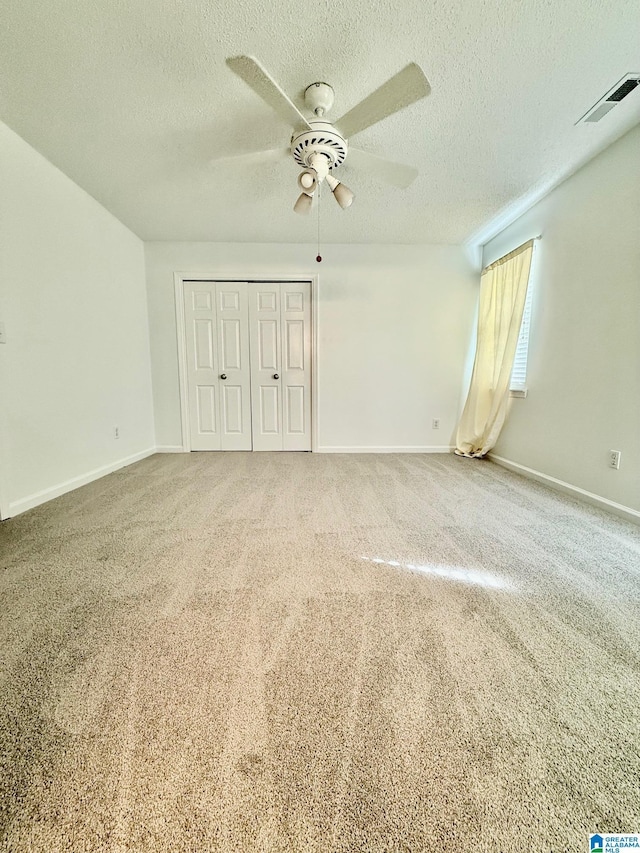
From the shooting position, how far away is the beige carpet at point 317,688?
1.86 feet

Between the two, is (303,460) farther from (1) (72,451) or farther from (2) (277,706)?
(2) (277,706)

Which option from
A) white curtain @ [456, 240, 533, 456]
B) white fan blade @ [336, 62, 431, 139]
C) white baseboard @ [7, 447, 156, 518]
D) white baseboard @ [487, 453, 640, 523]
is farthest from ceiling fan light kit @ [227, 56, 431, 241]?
white baseboard @ [7, 447, 156, 518]

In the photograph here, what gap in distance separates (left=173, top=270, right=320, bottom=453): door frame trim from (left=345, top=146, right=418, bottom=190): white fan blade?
5.61 feet

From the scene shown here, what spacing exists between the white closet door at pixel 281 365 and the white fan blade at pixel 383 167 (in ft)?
5.84

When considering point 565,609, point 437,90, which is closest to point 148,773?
point 565,609

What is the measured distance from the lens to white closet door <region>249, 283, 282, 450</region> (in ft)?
11.5

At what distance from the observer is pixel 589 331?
7.06ft

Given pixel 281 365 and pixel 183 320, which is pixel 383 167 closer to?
pixel 281 365

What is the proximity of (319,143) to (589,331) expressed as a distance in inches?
85.2

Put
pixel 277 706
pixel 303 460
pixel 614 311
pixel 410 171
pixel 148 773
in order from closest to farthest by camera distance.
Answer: pixel 148 773
pixel 277 706
pixel 410 171
pixel 614 311
pixel 303 460

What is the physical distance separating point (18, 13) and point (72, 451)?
2.34 meters

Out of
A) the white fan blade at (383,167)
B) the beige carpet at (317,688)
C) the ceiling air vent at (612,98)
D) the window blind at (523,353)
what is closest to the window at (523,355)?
the window blind at (523,353)

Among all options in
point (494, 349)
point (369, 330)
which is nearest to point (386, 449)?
point (369, 330)

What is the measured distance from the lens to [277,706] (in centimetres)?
77
